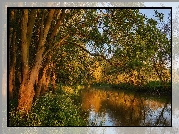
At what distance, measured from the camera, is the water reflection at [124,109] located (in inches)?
324

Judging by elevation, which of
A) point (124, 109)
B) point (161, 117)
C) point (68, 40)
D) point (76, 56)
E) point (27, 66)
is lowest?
point (161, 117)

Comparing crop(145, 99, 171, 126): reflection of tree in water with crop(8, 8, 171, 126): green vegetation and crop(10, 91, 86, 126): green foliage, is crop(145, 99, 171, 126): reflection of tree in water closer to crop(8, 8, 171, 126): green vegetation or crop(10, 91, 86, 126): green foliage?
crop(8, 8, 171, 126): green vegetation

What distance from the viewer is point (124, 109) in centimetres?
830

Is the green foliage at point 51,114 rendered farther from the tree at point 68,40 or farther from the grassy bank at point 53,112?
the tree at point 68,40

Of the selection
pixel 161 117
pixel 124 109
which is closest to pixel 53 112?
pixel 124 109

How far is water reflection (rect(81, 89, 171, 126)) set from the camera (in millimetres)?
8219

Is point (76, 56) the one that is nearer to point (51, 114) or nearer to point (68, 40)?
point (68, 40)

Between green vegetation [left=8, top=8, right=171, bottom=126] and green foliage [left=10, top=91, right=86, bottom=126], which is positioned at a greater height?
green vegetation [left=8, top=8, right=171, bottom=126]

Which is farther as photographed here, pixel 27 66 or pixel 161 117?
pixel 27 66

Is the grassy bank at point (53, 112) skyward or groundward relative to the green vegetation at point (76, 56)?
groundward

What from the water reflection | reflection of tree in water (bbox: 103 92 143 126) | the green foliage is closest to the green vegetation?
the green foliage

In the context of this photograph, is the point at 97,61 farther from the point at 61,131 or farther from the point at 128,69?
the point at 61,131

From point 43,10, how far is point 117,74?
169 centimetres

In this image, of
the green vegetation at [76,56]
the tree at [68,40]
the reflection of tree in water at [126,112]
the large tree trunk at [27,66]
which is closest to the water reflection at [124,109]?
the reflection of tree in water at [126,112]
